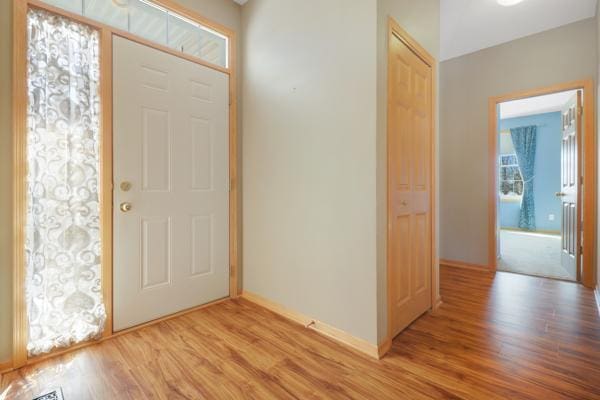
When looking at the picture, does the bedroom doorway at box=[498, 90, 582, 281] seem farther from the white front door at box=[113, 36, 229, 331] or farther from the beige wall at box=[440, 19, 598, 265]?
the white front door at box=[113, 36, 229, 331]

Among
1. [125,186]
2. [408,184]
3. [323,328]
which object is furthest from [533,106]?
[125,186]

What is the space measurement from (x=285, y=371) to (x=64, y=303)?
1457 millimetres

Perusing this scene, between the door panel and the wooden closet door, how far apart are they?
6.68ft

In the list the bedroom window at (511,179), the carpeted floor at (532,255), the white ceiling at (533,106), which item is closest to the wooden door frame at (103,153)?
the carpeted floor at (532,255)

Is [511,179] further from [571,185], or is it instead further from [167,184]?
[167,184]

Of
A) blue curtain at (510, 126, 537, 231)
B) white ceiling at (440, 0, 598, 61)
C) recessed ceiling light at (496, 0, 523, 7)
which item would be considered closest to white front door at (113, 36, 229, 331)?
white ceiling at (440, 0, 598, 61)

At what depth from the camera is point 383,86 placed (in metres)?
1.70

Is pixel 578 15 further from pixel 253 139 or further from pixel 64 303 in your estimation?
pixel 64 303

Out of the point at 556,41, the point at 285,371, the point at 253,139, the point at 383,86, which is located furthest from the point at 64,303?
the point at 556,41

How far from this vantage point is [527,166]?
648 centimetres

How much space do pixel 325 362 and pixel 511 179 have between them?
750cm

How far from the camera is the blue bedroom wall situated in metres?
6.13

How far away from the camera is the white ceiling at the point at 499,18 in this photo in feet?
8.80

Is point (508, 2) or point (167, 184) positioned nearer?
point (167, 184)
